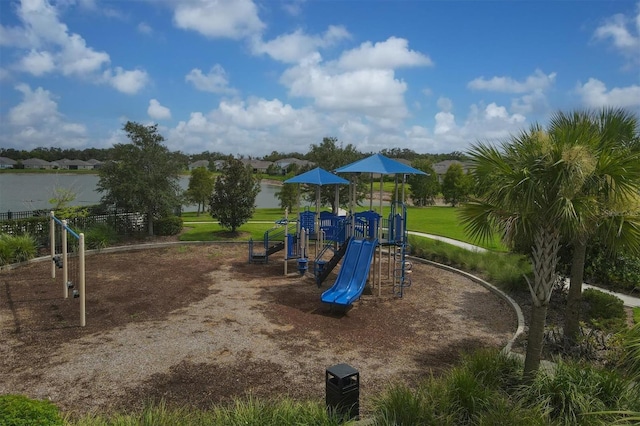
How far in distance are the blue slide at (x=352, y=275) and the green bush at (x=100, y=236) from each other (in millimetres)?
11365

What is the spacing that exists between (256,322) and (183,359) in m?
2.25

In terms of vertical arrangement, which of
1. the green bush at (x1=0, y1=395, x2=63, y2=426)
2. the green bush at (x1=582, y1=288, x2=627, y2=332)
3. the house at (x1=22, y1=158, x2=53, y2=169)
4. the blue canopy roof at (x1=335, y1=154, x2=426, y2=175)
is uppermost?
the house at (x1=22, y1=158, x2=53, y2=169)

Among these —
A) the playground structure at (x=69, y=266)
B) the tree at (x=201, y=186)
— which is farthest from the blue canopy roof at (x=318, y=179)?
the tree at (x=201, y=186)

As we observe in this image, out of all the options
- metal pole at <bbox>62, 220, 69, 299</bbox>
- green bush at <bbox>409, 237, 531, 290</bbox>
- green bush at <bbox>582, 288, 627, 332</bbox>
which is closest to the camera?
green bush at <bbox>582, 288, 627, 332</bbox>

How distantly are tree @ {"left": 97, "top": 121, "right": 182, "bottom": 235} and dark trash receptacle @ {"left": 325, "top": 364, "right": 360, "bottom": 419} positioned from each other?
16.2m

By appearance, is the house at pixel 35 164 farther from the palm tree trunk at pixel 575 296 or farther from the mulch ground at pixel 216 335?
the palm tree trunk at pixel 575 296

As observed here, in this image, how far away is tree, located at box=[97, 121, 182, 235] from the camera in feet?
63.2

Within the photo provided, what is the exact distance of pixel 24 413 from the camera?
3.84 metres

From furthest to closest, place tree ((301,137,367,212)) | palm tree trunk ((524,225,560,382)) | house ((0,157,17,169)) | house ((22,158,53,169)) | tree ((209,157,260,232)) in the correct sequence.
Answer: house ((22,158,53,169)), house ((0,157,17,169)), tree ((301,137,367,212)), tree ((209,157,260,232)), palm tree trunk ((524,225,560,382))

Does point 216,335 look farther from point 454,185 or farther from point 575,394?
point 454,185

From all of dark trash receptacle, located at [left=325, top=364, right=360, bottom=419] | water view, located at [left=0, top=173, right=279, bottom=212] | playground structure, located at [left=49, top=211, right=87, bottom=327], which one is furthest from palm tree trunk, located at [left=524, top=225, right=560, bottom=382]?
water view, located at [left=0, top=173, right=279, bottom=212]

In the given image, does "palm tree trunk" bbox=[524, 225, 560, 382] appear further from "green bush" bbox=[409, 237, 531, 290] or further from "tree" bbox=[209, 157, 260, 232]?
"tree" bbox=[209, 157, 260, 232]

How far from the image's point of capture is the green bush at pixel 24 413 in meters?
3.72

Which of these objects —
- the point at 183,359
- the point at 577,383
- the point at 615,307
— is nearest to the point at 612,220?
the point at 577,383
